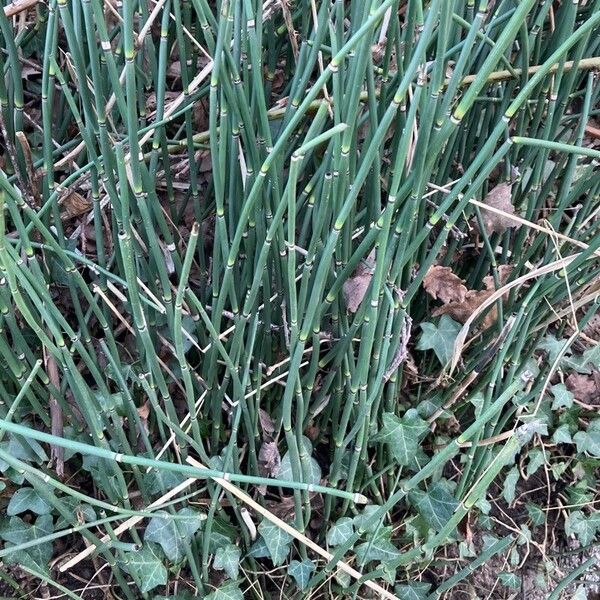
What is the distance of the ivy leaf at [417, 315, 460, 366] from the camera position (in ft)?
3.32

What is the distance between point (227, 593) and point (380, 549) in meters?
0.21

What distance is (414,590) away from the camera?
968 millimetres

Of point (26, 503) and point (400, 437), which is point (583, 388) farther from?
point (26, 503)

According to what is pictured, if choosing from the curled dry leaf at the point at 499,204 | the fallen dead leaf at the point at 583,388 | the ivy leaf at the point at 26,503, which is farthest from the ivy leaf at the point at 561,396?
the ivy leaf at the point at 26,503

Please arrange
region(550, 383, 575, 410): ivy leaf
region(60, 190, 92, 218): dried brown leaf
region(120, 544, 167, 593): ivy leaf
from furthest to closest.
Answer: region(550, 383, 575, 410): ivy leaf < region(60, 190, 92, 218): dried brown leaf < region(120, 544, 167, 593): ivy leaf


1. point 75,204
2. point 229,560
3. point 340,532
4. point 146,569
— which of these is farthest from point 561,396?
point 75,204

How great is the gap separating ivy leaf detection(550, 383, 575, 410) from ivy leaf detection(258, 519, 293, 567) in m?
0.50

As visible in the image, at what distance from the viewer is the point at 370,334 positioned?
77 centimetres

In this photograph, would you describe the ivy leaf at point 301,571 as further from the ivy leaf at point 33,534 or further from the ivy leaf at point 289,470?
the ivy leaf at point 33,534

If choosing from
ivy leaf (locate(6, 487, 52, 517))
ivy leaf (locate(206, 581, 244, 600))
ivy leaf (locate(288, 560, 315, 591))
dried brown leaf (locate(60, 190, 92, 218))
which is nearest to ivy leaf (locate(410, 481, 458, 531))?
ivy leaf (locate(288, 560, 315, 591))

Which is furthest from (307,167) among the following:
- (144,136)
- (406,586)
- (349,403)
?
(406,586)

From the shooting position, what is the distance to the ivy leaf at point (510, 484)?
1.06m

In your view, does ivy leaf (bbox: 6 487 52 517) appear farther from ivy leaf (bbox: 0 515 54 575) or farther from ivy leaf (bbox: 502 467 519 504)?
ivy leaf (bbox: 502 467 519 504)

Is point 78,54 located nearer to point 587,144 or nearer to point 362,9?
point 362,9
